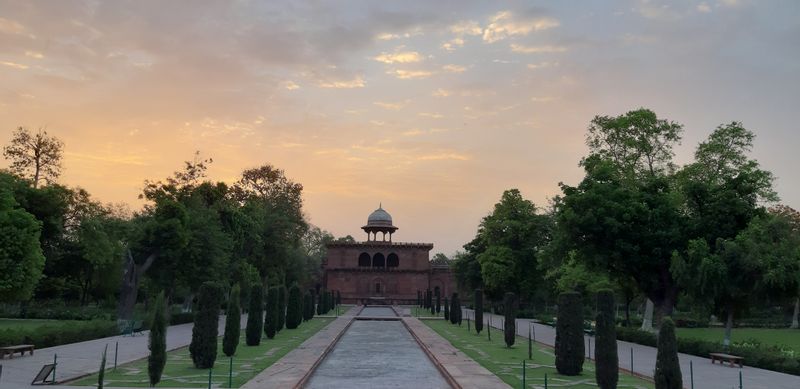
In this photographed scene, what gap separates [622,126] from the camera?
40.3m

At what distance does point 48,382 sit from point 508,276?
152 feet

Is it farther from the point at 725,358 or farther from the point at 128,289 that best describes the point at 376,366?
the point at 128,289

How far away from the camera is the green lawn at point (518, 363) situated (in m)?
18.9

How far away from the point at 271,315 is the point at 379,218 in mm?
62269

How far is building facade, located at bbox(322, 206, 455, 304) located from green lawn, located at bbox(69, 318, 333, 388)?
60.3 m

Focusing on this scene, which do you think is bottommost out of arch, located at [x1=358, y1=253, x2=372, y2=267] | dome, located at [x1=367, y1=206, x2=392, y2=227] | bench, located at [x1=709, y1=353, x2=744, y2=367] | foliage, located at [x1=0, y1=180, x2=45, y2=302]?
bench, located at [x1=709, y1=353, x2=744, y2=367]

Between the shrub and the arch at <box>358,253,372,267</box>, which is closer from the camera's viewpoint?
the shrub

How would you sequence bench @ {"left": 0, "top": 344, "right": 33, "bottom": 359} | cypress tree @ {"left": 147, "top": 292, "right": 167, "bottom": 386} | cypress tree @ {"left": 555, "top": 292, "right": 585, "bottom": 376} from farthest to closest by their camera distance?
1. bench @ {"left": 0, "top": 344, "right": 33, "bottom": 359}
2. cypress tree @ {"left": 555, "top": 292, "right": 585, "bottom": 376}
3. cypress tree @ {"left": 147, "top": 292, "right": 167, "bottom": 386}

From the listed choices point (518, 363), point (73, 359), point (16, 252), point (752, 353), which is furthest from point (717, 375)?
point (16, 252)

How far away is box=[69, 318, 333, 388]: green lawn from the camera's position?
17.6 meters

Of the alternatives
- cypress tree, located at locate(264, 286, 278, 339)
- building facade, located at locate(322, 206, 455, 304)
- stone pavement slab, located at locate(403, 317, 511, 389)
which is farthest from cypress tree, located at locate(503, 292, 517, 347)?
building facade, located at locate(322, 206, 455, 304)

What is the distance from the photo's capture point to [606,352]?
58.1 feet

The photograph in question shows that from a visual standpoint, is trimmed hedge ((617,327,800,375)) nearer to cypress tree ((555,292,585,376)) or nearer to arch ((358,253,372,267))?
cypress tree ((555,292,585,376))

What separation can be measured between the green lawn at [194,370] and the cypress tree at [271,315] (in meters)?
3.51
